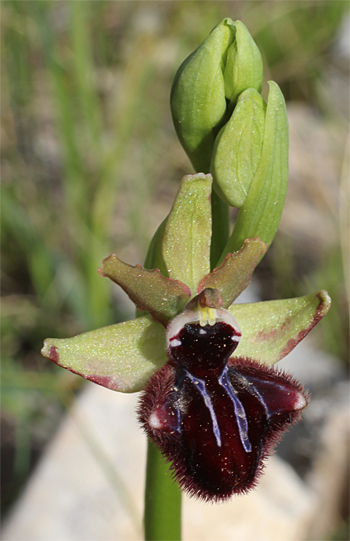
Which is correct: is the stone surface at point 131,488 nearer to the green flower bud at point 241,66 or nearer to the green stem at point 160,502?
the green stem at point 160,502

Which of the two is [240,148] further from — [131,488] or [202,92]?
[131,488]

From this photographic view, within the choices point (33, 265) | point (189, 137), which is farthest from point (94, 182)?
point (189, 137)

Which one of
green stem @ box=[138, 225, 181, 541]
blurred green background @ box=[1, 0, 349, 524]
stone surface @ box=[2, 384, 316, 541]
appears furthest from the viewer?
blurred green background @ box=[1, 0, 349, 524]

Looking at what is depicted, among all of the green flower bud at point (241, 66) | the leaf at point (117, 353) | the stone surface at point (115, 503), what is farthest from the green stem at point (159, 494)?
the stone surface at point (115, 503)

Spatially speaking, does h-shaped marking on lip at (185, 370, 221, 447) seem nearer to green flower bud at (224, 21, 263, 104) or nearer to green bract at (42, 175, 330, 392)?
green bract at (42, 175, 330, 392)

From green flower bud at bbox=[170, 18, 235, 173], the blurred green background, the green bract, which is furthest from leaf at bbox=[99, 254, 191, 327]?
the blurred green background

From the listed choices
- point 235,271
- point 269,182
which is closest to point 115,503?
point 235,271

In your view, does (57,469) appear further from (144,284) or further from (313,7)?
(313,7)
